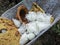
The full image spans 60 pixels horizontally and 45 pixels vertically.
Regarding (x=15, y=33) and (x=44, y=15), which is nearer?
(x=15, y=33)

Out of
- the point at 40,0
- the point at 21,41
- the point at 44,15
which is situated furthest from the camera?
the point at 40,0

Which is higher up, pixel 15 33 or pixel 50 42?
pixel 15 33

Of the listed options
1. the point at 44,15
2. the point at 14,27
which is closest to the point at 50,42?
the point at 44,15

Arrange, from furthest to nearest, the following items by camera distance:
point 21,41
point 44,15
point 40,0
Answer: point 40,0 → point 44,15 → point 21,41

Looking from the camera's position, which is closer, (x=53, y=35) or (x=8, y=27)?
(x=8, y=27)

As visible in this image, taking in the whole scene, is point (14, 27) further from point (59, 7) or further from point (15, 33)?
point (59, 7)

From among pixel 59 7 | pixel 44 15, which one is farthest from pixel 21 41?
pixel 59 7

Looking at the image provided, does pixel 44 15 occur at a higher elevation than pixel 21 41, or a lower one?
higher

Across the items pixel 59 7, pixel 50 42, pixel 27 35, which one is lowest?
pixel 50 42

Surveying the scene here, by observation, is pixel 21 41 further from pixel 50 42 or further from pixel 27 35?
pixel 50 42
